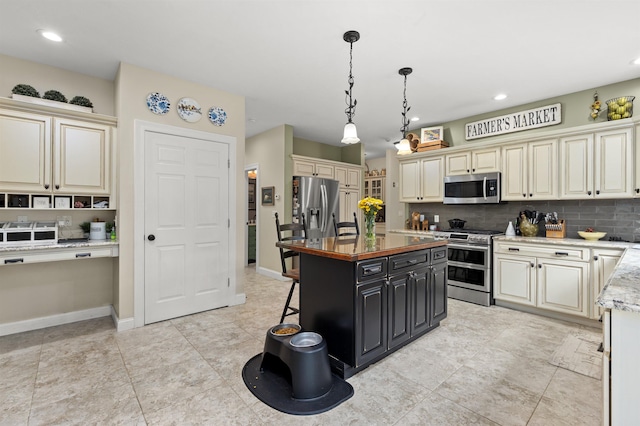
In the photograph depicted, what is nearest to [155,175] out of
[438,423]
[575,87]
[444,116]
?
[438,423]

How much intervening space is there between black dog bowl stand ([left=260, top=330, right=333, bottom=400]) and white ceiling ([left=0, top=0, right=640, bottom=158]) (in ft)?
7.92

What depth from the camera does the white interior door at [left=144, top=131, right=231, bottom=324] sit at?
3205 millimetres

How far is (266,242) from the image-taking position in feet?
18.1

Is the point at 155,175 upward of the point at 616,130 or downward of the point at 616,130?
downward

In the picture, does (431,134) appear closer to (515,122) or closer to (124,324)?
(515,122)

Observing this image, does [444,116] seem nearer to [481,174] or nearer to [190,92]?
[481,174]

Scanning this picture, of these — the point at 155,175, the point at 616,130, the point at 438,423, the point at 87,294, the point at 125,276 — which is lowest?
the point at 438,423

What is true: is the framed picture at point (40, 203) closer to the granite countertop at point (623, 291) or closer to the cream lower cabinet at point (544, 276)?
the granite countertop at point (623, 291)

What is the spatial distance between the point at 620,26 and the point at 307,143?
15.2 ft

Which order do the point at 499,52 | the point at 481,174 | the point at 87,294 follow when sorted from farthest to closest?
the point at 481,174 < the point at 87,294 < the point at 499,52

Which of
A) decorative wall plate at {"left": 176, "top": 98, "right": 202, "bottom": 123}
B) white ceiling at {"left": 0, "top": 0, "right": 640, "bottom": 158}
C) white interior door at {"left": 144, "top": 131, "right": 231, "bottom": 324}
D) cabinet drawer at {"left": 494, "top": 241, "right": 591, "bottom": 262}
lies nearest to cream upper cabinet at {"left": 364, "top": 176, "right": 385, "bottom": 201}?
white ceiling at {"left": 0, "top": 0, "right": 640, "bottom": 158}

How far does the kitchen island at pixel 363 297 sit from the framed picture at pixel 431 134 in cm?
270

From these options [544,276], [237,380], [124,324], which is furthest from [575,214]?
[124,324]

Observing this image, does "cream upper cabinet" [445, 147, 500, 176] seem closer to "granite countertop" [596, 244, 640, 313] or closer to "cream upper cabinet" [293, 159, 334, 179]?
"cream upper cabinet" [293, 159, 334, 179]
